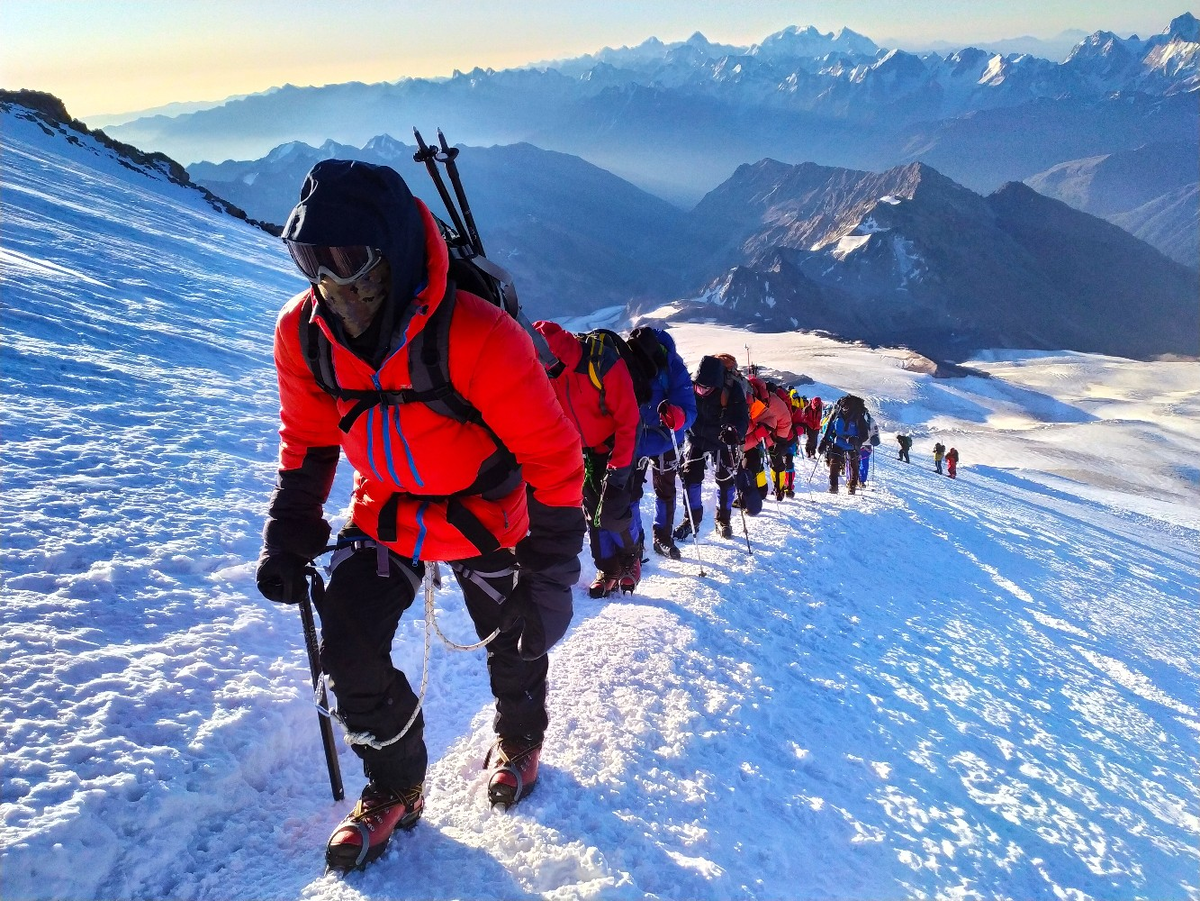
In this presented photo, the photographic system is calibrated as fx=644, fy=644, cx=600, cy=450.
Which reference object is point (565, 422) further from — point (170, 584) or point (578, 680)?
point (170, 584)

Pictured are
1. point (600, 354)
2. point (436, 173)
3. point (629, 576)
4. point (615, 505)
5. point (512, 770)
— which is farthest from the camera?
point (629, 576)

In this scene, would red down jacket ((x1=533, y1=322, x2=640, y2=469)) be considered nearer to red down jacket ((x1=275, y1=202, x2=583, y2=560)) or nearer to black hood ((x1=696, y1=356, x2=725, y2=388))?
red down jacket ((x1=275, y1=202, x2=583, y2=560))

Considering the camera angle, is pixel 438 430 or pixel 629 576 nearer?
pixel 438 430

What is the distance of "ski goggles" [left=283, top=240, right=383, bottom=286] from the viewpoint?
7.97ft

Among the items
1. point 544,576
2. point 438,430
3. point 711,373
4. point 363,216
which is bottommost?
point 544,576

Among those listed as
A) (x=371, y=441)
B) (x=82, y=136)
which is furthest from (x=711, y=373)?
(x=82, y=136)

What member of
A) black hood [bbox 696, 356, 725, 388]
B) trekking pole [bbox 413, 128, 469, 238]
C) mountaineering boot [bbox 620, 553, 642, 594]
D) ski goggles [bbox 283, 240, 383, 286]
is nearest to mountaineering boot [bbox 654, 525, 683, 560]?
mountaineering boot [bbox 620, 553, 642, 594]

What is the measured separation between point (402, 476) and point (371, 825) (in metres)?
1.66

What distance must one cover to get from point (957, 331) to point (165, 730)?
21120 centimetres

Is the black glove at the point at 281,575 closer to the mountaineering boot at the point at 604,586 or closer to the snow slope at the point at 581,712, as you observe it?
the snow slope at the point at 581,712

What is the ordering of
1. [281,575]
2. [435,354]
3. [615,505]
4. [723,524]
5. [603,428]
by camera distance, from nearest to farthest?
[435,354] → [281,575] → [603,428] → [615,505] → [723,524]

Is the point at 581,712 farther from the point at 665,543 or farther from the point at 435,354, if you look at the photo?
the point at 665,543

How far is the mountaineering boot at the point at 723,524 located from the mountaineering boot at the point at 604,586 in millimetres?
3004

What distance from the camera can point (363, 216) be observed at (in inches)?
94.8
